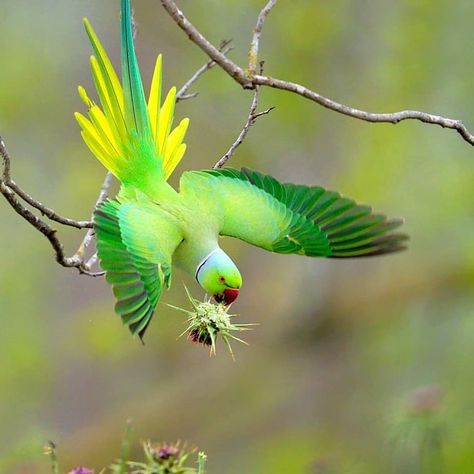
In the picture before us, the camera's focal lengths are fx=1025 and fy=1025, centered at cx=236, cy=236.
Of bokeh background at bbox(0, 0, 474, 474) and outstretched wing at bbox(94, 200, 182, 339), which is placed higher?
bokeh background at bbox(0, 0, 474, 474)

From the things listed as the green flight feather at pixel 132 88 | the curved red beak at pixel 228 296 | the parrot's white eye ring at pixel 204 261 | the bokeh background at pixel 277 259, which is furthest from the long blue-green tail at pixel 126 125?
the bokeh background at pixel 277 259

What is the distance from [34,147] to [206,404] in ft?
7.83

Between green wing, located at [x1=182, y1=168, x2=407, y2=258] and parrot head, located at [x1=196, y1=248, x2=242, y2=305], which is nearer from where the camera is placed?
parrot head, located at [x1=196, y1=248, x2=242, y2=305]

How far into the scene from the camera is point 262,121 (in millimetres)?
7422

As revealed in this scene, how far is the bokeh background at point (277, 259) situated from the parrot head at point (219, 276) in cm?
353

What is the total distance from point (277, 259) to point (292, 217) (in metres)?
4.70

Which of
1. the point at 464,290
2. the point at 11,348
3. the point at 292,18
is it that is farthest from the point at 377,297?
the point at 11,348

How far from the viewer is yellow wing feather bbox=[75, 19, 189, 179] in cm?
335

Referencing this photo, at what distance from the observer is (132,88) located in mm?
3373

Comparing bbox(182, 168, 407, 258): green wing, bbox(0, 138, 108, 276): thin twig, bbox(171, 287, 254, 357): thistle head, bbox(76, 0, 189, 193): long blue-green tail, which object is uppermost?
bbox(76, 0, 189, 193): long blue-green tail

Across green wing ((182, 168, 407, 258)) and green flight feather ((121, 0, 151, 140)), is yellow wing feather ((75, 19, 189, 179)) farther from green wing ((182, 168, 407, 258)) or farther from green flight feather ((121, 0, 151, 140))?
green wing ((182, 168, 407, 258))

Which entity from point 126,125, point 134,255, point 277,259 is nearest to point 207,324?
point 134,255

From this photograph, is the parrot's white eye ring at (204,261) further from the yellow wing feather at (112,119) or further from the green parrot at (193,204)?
the yellow wing feather at (112,119)

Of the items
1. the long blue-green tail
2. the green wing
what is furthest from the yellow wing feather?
the green wing
